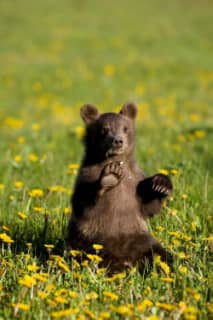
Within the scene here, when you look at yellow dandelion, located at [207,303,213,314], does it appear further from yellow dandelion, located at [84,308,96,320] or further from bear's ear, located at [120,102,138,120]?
bear's ear, located at [120,102,138,120]

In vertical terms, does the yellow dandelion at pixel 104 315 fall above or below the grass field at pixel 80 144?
below

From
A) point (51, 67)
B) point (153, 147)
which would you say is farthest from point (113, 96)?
point (153, 147)

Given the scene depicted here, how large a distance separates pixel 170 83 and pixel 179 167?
12113mm

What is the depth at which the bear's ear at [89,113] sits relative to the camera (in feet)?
16.5

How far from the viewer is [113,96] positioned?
16.8m

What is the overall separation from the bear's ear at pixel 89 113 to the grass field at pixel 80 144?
88 centimetres

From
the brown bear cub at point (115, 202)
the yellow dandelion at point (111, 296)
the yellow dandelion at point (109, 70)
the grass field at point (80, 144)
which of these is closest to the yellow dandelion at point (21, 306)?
the grass field at point (80, 144)

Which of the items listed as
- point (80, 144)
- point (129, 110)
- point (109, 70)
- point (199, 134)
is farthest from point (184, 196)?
point (109, 70)

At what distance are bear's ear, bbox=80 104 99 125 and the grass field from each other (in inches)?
34.5

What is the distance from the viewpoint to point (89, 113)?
16.6 feet

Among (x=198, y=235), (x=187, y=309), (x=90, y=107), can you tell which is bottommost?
(x=187, y=309)

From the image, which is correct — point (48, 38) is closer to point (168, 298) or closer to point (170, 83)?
point (170, 83)

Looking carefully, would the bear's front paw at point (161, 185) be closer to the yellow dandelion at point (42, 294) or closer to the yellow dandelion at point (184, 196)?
the yellow dandelion at point (184, 196)

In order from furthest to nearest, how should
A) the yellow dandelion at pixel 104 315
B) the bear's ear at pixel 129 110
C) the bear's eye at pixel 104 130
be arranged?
the bear's ear at pixel 129 110 < the bear's eye at pixel 104 130 < the yellow dandelion at pixel 104 315
